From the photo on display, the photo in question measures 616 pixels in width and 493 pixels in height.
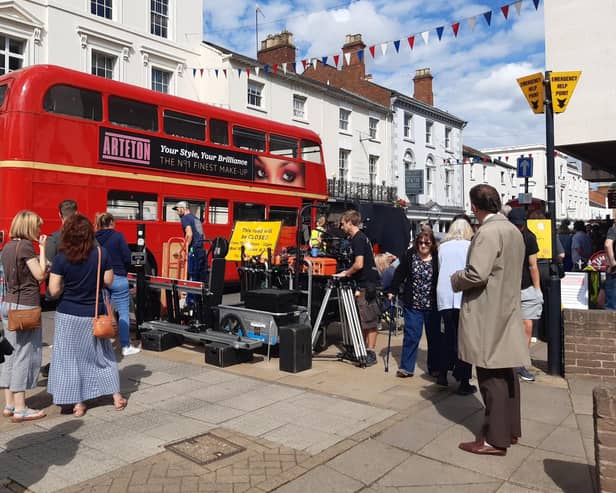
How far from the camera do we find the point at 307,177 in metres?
15.2

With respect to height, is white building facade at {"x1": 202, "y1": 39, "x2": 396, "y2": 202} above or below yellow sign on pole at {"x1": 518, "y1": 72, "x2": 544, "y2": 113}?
above

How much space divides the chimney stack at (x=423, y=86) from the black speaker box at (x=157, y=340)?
31.9 m

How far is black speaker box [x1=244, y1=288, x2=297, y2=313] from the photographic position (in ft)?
22.4

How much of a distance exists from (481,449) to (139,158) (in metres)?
9.21

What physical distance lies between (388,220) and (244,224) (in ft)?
7.86

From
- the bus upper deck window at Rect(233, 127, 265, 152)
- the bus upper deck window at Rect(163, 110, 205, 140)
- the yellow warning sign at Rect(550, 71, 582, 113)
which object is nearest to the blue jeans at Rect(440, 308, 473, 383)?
the yellow warning sign at Rect(550, 71, 582, 113)

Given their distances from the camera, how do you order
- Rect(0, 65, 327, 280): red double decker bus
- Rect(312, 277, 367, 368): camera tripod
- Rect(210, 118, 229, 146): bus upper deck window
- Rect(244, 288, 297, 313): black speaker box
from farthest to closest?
Result: Rect(210, 118, 229, 146): bus upper deck window → Rect(0, 65, 327, 280): red double decker bus → Rect(244, 288, 297, 313): black speaker box → Rect(312, 277, 367, 368): camera tripod

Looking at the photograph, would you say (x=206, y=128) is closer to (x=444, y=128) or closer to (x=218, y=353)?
(x=218, y=353)

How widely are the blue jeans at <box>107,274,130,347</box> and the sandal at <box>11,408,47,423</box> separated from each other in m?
2.53

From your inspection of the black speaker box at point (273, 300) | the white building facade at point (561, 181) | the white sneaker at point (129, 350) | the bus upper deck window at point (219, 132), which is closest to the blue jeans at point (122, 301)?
the white sneaker at point (129, 350)

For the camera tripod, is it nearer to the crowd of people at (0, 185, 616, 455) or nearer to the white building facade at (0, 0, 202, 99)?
the crowd of people at (0, 185, 616, 455)

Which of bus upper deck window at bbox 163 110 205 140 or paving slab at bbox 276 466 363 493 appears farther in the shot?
bus upper deck window at bbox 163 110 205 140

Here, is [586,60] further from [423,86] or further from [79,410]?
[423,86]

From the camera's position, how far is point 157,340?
748cm
